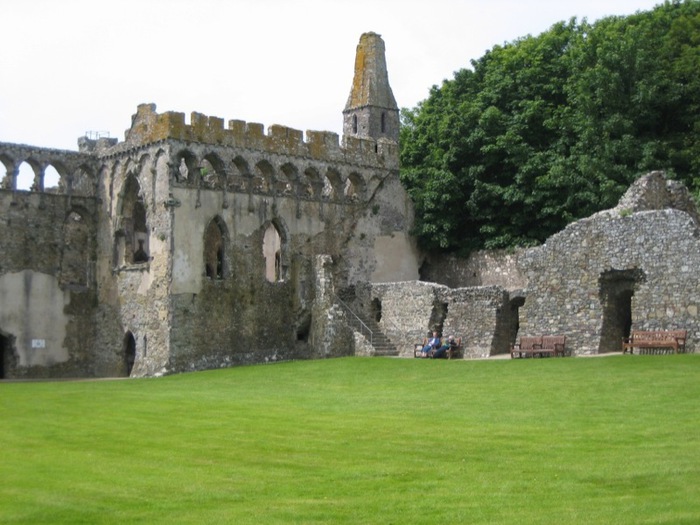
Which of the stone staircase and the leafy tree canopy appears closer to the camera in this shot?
the stone staircase

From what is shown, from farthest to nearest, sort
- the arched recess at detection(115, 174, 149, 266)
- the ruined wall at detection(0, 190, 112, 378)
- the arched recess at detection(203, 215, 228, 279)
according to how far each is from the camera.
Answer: the arched recess at detection(115, 174, 149, 266) → the ruined wall at detection(0, 190, 112, 378) → the arched recess at detection(203, 215, 228, 279)

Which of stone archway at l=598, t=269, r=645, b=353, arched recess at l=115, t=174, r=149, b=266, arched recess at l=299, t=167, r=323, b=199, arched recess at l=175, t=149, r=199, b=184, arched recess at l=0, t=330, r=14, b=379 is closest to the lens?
stone archway at l=598, t=269, r=645, b=353

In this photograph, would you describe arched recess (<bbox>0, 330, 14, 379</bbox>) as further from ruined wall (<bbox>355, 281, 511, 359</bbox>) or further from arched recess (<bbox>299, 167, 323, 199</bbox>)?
ruined wall (<bbox>355, 281, 511, 359</bbox>)

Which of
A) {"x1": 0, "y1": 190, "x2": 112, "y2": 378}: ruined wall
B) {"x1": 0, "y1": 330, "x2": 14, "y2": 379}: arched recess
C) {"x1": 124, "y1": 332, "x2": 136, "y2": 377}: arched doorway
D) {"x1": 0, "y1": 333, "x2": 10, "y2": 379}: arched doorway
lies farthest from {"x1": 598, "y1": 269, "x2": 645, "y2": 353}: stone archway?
{"x1": 0, "y1": 333, "x2": 10, "y2": 379}: arched doorway

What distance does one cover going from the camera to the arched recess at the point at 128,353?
149ft

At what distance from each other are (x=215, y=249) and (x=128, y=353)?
5.20 metres

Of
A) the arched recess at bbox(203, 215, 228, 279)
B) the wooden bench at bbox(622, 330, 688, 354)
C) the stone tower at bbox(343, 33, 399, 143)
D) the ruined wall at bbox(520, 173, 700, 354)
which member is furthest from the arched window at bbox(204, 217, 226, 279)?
the wooden bench at bbox(622, 330, 688, 354)

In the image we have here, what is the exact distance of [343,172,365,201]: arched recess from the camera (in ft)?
160

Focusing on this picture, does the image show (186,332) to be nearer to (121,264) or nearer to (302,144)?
(121,264)

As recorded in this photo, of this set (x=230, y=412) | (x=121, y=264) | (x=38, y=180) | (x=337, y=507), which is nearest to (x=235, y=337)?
(x=121, y=264)

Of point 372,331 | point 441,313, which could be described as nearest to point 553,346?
point 441,313

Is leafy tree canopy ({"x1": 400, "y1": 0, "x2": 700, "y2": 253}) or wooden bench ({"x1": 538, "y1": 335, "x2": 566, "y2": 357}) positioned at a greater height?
leafy tree canopy ({"x1": 400, "y1": 0, "x2": 700, "y2": 253})

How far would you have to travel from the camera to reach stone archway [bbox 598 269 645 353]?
116 feet

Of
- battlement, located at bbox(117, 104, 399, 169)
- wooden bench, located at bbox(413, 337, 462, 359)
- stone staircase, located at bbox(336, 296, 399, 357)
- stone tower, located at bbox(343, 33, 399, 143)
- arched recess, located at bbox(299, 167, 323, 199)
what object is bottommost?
wooden bench, located at bbox(413, 337, 462, 359)
